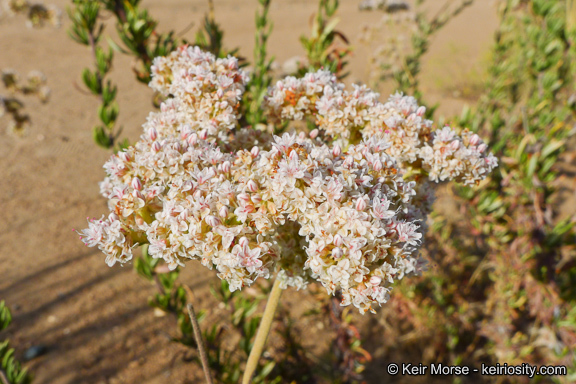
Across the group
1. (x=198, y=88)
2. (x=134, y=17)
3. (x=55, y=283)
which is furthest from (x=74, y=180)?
(x=198, y=88)

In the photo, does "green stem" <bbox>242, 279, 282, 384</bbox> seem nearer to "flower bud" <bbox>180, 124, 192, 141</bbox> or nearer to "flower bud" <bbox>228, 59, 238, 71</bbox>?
"flower bud" <bbox>180, 124, 192, 141</bbox>

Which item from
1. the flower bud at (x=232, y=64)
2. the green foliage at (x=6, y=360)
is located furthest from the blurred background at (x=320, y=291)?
the green foliage at (x=6, y=360)

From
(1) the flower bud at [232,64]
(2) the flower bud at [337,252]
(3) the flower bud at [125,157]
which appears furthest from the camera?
(1) the flower bud at [232,64]

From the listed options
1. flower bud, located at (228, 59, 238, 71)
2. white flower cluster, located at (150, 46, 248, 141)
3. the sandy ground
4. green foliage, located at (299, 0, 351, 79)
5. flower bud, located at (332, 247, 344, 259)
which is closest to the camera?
flower bud, located at (332, 247, 344, 259)

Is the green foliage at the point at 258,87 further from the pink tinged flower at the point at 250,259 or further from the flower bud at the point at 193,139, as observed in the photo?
the pink tinged flower at the point at 250,259

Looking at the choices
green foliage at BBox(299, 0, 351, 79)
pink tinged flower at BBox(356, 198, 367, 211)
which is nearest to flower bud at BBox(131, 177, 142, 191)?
pink tinged flower at BBox(356, 198, 367, 211)

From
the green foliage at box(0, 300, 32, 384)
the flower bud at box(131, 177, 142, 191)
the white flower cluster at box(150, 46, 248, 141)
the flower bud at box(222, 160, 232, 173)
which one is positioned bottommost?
the green foliage at box(0, 300, 32, 384)

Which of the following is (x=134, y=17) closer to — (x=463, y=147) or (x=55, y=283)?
(x=463, y=147)
